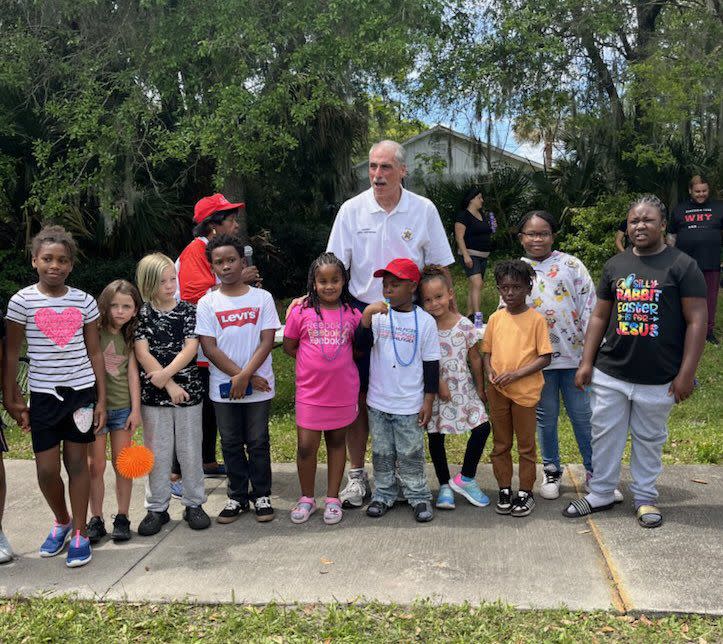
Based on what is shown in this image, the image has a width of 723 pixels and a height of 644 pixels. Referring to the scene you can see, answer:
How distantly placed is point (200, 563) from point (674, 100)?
9.43m

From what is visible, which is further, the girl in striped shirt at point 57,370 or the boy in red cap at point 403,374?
the boy in red cap at point 403,374

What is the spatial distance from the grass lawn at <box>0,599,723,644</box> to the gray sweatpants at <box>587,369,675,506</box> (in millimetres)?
1114

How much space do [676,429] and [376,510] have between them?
328 centimetres

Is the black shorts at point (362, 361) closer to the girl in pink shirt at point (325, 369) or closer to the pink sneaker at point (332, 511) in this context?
the girl in pink shirt at point (325, 369)

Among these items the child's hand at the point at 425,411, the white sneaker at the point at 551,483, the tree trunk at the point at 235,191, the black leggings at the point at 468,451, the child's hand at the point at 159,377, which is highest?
the tree trunk at the point at 235,191

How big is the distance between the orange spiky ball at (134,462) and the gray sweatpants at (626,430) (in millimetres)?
2394

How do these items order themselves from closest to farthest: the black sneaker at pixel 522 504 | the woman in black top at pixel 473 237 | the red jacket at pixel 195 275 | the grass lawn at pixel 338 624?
the grass lawn at pixel 338 624
the black sneaker at pixel 522 504
the red jacket at pixel 195 275
the woman in black top at pixel 473 237

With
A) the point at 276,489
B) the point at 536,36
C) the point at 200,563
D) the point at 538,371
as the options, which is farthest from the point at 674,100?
the point at 200,563

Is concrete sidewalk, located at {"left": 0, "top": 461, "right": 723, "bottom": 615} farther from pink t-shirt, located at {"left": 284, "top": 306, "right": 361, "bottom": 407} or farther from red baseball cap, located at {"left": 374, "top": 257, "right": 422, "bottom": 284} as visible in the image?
red baseball cap, located at {"left": 374, "top": 257, "right": 422, "bottom": 284}

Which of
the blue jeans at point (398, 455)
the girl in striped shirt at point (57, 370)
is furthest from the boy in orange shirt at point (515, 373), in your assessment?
the girl in striped shirt at point (57, 370)

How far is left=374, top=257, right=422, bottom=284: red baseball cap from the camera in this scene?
414cm

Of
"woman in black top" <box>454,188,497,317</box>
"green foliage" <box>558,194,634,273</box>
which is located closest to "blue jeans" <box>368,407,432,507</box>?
"woman in black top" <box>454,188,497,317</box>

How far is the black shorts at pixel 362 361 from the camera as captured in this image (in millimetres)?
4355

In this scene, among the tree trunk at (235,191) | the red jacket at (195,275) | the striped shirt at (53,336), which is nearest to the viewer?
the striped shirt at (53,336)
